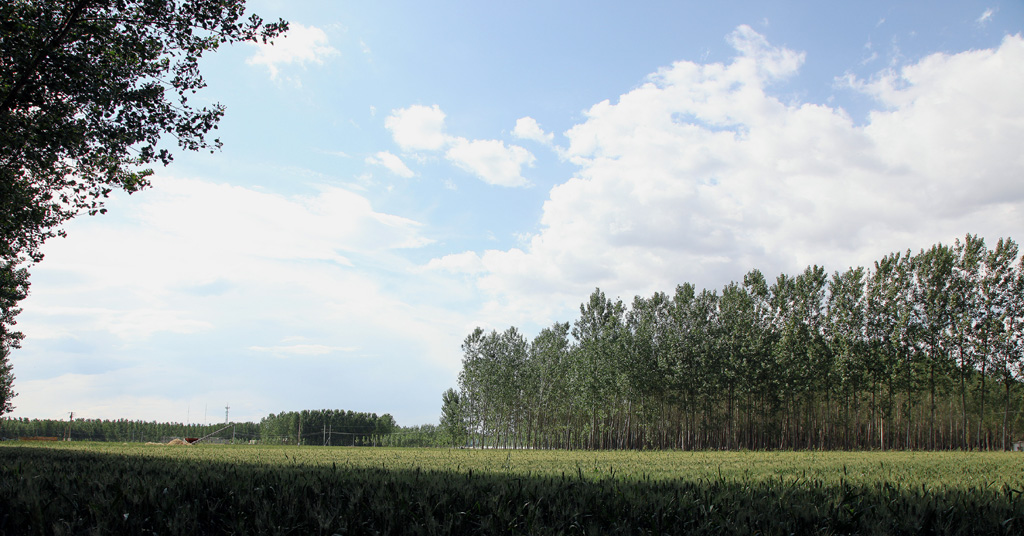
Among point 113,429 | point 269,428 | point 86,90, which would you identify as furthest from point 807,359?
point 113,429

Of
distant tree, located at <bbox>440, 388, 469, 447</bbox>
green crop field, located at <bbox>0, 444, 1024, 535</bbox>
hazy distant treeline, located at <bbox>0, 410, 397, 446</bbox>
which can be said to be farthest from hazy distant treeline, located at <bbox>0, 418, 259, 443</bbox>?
green crop field, located at <bbox>0, 444, 1024, 535</bbox>

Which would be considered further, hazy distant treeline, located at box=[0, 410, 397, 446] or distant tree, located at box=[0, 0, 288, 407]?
hazy distant treeline, located at box=[0, 410, 397, 446]

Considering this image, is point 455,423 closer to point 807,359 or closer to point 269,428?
point 807,359

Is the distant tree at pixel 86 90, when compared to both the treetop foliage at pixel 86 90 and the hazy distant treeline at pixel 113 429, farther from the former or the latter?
the hazy distant treeline at pixel 113 429

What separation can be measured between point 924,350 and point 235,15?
58.1m

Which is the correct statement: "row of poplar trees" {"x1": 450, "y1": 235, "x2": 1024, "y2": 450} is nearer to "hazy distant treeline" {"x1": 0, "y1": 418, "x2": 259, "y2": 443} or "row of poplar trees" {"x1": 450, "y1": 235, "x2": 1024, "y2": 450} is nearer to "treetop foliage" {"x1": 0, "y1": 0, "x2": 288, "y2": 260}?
"treetop foliage" {"x1": 0, "y1": 0, "x2": 288, "y2": 260}

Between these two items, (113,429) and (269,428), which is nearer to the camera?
(113,429)

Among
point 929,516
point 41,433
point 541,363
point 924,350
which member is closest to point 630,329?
point 541,363

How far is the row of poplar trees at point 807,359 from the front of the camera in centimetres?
4938

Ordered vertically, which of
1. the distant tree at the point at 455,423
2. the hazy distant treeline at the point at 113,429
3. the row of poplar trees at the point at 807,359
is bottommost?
the hazy distant treeline at the point at 113,429

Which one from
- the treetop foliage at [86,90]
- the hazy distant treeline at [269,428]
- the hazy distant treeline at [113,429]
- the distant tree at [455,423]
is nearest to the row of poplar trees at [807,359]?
the distant tree at [455,423]

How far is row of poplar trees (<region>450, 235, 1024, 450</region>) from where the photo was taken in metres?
49.4

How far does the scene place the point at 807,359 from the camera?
5431 cm

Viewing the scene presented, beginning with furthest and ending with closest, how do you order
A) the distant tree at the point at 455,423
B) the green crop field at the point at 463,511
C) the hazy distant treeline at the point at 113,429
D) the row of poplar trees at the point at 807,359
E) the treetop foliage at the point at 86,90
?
the hazy distant treeline at the point at 113,429 → the distant tree at the point at 455,423 → the row of poplar trees at the point at 807,359 → the treetop foliage at the point at 86,90 → the green crop field at the point at 463,511
